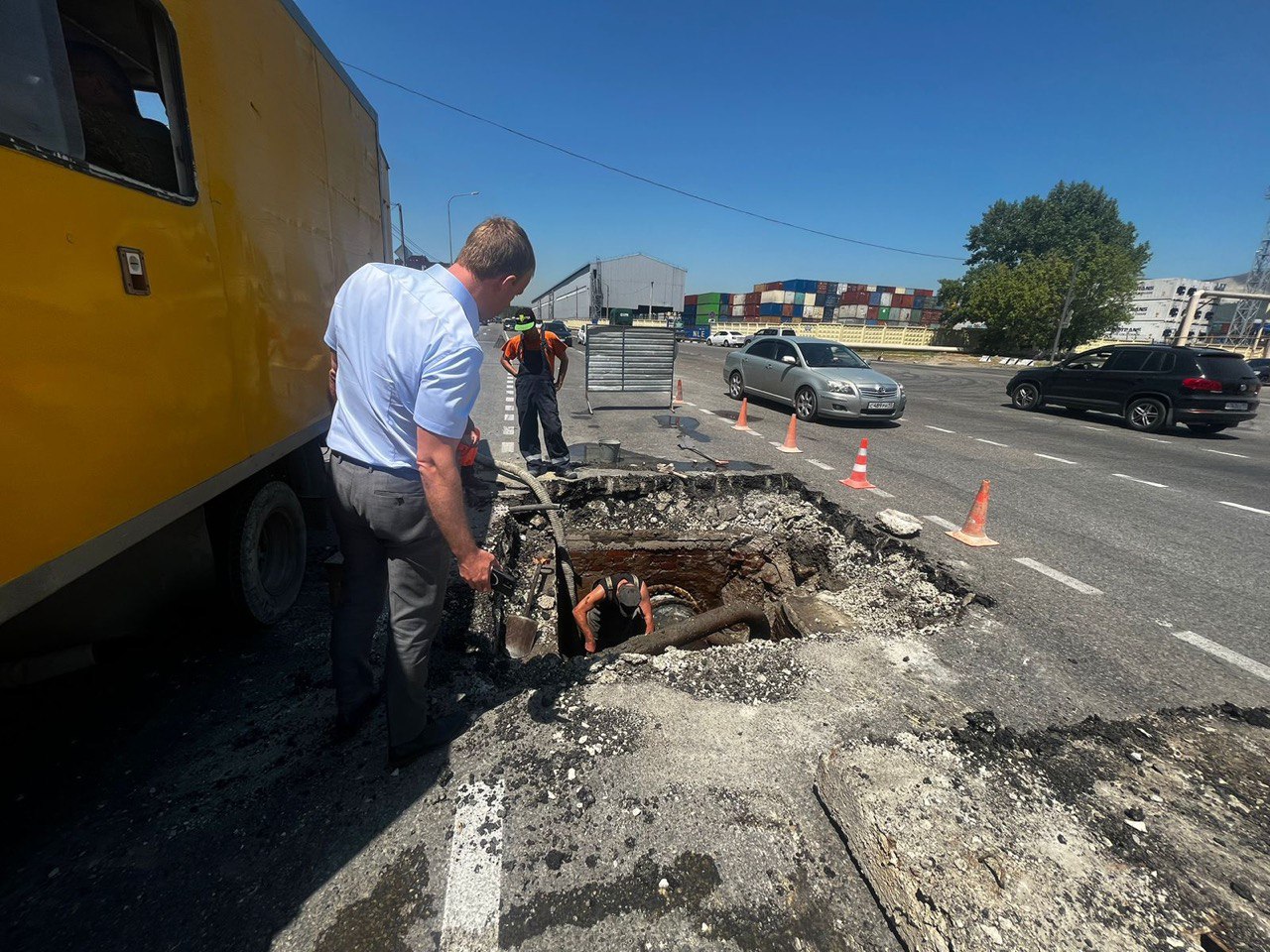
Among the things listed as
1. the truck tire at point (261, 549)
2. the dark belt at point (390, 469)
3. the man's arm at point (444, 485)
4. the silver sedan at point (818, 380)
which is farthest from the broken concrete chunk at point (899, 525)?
the silver sedan at point (818, 380)

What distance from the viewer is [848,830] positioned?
2000 mm

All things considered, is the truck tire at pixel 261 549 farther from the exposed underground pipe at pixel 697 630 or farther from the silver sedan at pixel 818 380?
the silver sedan at pixel 818 380

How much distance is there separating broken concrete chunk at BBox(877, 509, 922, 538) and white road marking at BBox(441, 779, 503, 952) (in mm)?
4113

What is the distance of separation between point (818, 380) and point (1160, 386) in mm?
7376

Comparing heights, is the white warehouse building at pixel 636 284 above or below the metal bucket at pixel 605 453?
above

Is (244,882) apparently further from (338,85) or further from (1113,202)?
(1113,202)

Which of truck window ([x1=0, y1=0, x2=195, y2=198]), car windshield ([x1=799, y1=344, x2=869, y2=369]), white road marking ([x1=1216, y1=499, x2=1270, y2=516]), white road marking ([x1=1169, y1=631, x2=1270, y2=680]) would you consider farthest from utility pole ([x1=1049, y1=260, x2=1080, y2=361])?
truck window ([x1=0, y1=0, x2=195, y2=198])

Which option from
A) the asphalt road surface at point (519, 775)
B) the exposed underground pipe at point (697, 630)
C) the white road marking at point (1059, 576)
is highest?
the white road marking at point (1059, 576)

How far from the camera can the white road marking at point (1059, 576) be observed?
4156mm

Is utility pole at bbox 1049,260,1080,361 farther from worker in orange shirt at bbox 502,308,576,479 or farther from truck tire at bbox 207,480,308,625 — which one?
truck tire at bbox 207,480,308,625

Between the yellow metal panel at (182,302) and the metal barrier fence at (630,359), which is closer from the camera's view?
the yellow metal panel at (182,302)

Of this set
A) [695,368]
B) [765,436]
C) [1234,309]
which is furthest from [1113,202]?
[765,436]

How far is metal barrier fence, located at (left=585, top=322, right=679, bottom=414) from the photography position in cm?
1187

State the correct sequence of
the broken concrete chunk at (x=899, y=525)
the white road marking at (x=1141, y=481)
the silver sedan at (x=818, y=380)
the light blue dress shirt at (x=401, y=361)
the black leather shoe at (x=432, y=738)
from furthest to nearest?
the silver sedan at (x=818, y=380) → the white road marking at (x=1141, y=481) → the broken concrete chunk at (x=899, y=525) → the black leather shoe at (x=432, y=738) → the light blue dress shirt at (x=401, y=361)
